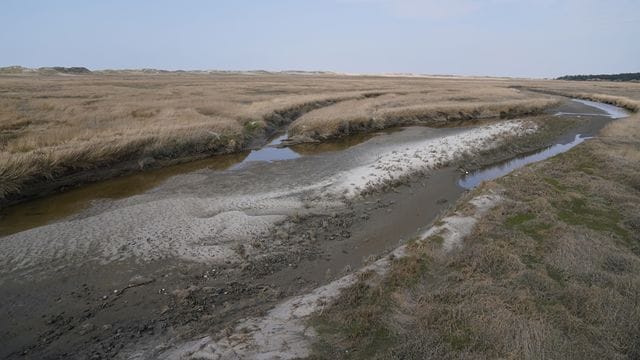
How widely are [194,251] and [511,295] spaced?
827 centimetres

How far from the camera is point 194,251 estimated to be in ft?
40.1

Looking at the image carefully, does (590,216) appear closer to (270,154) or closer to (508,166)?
(508,166)

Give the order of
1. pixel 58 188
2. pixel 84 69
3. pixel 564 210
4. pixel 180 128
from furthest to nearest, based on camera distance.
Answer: pixel 84 69, pixel 180 128, pixel 58 188, pixel 564 210

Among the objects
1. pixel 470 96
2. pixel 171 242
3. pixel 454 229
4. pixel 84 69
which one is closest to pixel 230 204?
pixel 171 242

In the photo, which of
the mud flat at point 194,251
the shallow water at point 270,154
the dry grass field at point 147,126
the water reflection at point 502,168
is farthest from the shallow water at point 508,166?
the dry grass field at point 147,126

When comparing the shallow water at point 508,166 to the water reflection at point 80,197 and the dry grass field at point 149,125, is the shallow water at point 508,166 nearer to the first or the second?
the dry grass field at point 149,125

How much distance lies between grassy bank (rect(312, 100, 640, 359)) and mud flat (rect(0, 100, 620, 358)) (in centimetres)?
208

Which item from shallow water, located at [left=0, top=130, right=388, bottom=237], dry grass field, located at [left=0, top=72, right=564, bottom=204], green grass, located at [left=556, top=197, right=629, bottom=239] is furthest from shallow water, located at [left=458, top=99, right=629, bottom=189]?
dry grass field, located at [left=0, top=72, right=564, bottom=204]

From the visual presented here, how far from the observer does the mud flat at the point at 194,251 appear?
8992mm

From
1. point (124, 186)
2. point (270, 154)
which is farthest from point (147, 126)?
point (124, 186)

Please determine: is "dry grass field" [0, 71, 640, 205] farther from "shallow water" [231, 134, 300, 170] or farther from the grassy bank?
the grassy bank

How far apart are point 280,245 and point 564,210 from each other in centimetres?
948

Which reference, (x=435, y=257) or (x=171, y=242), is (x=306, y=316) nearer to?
(x=435, y=257)

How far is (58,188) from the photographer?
18.2 m
